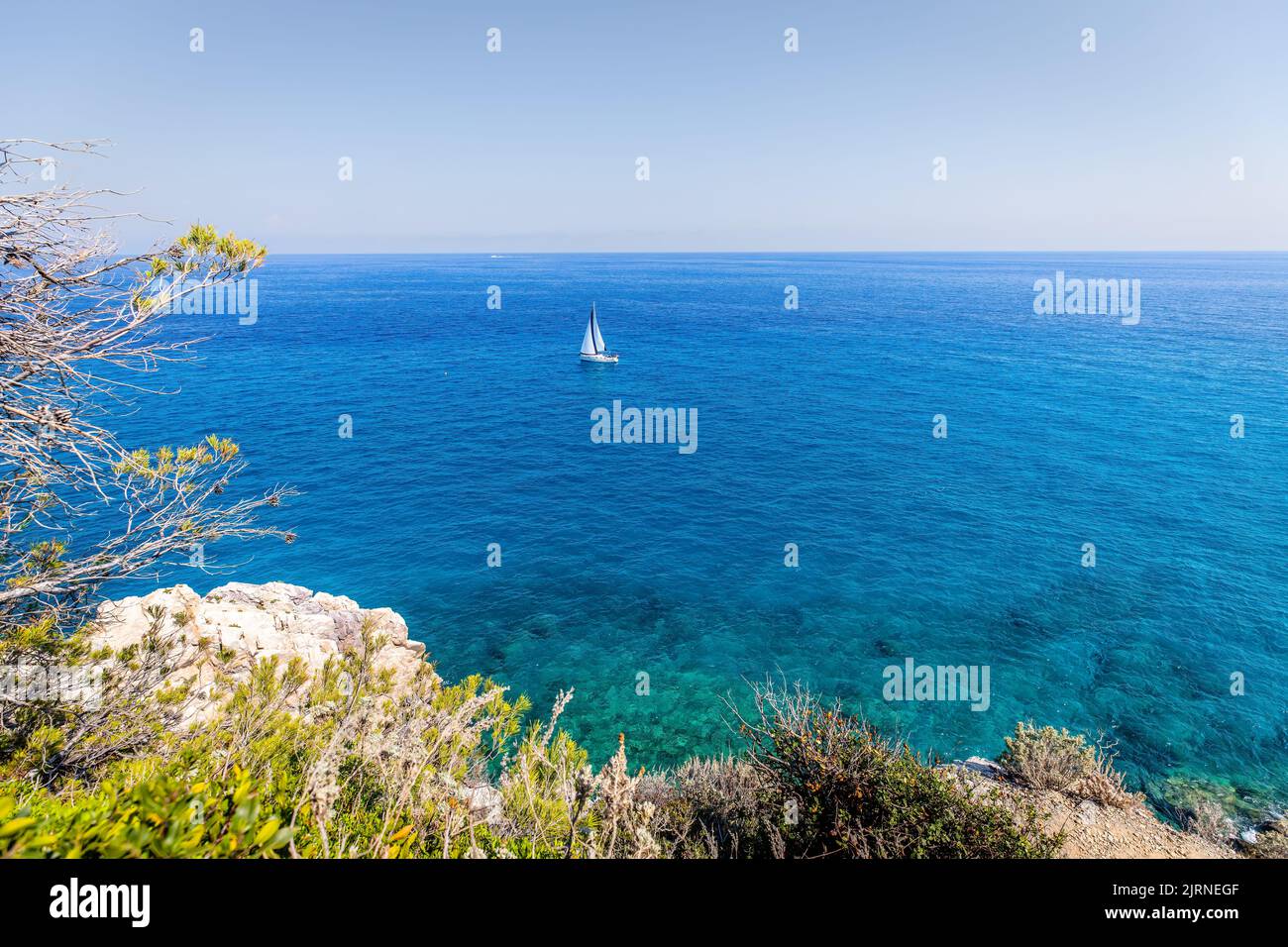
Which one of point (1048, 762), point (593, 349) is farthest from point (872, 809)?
point (593, 349)

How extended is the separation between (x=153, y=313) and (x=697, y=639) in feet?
66.4

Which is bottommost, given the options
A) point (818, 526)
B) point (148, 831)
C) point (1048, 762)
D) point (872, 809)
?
point (1048, 762)

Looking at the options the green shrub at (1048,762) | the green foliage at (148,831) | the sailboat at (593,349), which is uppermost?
the sailboat at (593,349)

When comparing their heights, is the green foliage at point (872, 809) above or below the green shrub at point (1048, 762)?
above

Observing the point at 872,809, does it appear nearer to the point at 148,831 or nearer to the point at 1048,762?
the point at 1048,762

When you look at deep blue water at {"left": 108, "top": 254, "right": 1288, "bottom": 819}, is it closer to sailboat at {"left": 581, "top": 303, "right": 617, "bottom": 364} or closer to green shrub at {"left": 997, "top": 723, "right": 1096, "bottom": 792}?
sailboat at {"left": 581, "top": 303, "right": 617, "bottom": 364}

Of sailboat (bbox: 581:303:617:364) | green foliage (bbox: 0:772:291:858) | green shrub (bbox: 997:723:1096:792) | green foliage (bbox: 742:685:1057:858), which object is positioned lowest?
green shrub (bbox: 997:723:1096:792)

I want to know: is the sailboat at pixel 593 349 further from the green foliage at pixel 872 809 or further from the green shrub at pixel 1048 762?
the green foliage at pixel 872 809

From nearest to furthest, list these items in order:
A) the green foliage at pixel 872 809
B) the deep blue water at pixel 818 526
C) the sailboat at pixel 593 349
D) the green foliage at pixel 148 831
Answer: the green foliage at pixel 148 831 → the green foliage at pixel 872 809 → the deep blue water at pixel 818 526 → the sailboat at pixel 593 349

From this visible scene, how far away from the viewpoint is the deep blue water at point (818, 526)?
20578 mm

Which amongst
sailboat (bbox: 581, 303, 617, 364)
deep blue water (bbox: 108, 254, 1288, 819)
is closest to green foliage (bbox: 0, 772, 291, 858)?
deep blue water (bbox: 108, 254, 1288, 819)

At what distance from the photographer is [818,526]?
31672 mm

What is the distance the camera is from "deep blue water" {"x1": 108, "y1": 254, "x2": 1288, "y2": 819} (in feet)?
67.5

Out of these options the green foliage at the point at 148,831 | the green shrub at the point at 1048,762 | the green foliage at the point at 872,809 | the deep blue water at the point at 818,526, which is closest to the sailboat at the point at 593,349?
the deep blue water at the point at 818,526
